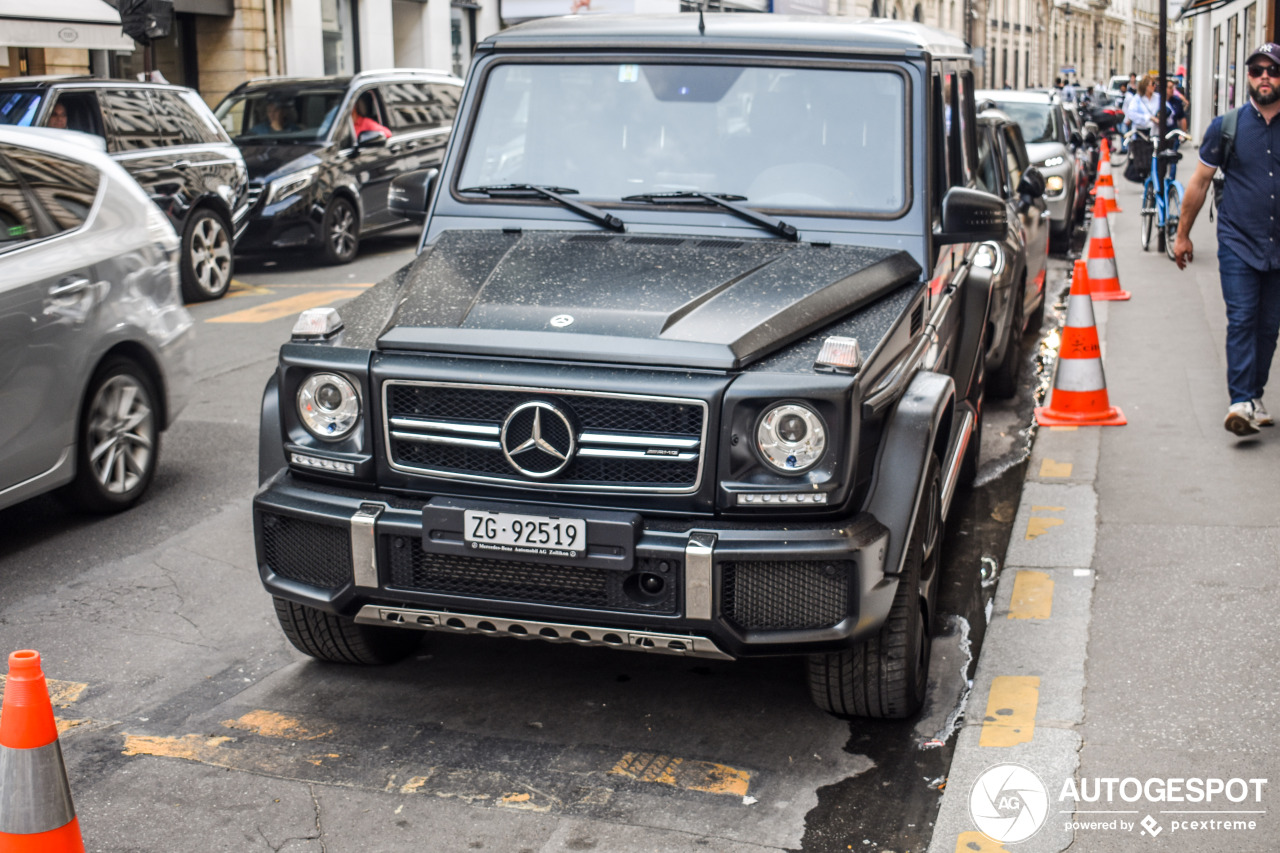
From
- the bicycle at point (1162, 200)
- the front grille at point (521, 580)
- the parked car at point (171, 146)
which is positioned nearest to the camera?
the front grille at point (521, 580)

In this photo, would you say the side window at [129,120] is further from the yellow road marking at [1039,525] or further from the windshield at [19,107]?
the yellow road marking at [1039,525]

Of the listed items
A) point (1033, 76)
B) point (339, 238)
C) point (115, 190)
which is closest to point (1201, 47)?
point (339, 238)

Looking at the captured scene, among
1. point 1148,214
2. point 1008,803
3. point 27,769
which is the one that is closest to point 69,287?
point 27,769

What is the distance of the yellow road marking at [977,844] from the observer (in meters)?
3.46

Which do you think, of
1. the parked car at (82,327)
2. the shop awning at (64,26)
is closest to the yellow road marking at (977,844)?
the parked car at (82,327)

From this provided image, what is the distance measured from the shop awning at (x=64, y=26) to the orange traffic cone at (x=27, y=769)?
1517cm

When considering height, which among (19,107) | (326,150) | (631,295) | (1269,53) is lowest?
(631,295)

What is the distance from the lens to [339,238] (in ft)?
50.6

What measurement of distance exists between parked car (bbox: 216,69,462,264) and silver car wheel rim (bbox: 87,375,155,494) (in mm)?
8298

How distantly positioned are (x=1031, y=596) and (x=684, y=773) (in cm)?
A: 181

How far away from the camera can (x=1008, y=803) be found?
12.0ft

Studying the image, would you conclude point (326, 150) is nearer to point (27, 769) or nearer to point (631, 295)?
point (631, 295)

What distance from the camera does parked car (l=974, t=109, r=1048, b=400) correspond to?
7.59 metres

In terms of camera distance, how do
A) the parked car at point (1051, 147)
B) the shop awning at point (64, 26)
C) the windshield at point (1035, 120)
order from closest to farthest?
the parked car at point (1051, 147) < the windshield at point (1035, 120) < the shop awning at point (64, 26)
